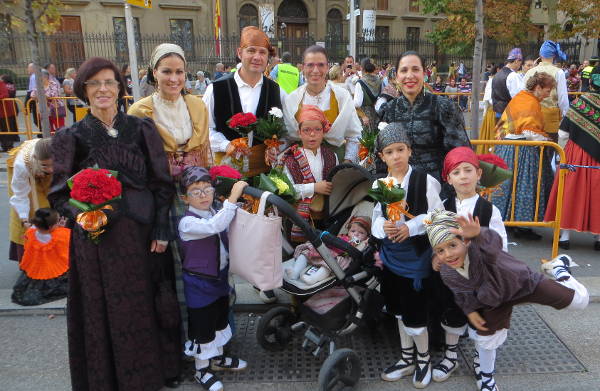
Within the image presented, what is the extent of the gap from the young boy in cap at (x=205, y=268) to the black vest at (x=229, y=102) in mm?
945

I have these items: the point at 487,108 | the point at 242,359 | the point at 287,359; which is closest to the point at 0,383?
the point at 242,359

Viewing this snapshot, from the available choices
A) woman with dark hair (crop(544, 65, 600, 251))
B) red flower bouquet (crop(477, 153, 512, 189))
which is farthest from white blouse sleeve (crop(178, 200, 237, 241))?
woman with dark hair (crop(544, 65, 600, 251))

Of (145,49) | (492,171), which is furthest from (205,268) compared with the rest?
(145,49)

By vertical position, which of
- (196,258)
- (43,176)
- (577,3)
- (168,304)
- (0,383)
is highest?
(577,3)

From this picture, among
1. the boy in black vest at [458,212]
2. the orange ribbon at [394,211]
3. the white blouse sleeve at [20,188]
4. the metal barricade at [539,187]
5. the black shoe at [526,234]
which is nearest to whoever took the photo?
the orange ribbon at [394,211]

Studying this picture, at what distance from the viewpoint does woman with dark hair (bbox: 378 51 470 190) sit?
11.3 feet

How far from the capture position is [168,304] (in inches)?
118

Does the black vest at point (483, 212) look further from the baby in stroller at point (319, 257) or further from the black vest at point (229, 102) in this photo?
the black vest at point (229, 102)

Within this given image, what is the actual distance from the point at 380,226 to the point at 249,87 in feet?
5.51

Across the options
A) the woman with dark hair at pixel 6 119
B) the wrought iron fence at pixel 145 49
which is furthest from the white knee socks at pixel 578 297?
the wrought iron fence at pixel 145 49

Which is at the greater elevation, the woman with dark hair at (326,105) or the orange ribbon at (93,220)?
the woman with dark hair at (326,105)

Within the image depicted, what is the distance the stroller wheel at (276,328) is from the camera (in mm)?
3477

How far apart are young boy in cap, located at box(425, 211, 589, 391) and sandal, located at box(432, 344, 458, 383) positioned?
37 centimetres

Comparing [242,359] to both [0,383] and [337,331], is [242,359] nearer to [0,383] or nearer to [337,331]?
[337,331]
